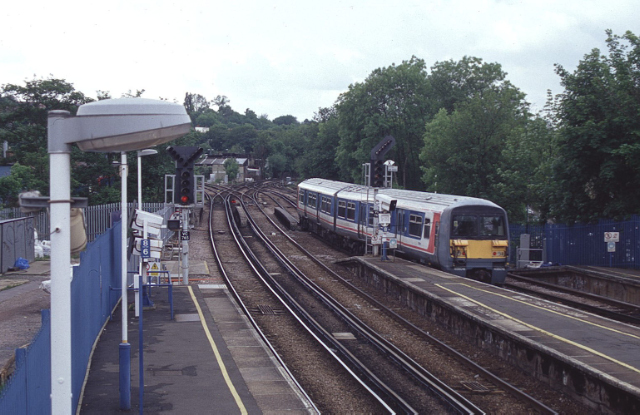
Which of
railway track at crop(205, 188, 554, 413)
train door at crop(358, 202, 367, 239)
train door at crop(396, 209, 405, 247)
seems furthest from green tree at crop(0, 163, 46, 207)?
train door at crop(396, 209, 405, 247)

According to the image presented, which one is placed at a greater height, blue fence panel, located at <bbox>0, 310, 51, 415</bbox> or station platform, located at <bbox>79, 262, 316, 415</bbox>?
blue fence panel, located at <bbox>0, 310, 51, 415</bbox>

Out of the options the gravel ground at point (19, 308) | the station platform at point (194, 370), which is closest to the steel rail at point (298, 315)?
the station platform at point (194, 370)

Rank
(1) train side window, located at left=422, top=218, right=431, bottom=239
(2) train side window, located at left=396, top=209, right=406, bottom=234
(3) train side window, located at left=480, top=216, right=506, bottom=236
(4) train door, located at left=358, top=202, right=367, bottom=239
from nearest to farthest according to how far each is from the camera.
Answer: (3) train side window, located at left=480, top=216, right=506, bottom=236
(1) train side window, located at left=422, top=218, right=431, bottom=239
(2) train side window, located at left=396, top=209, right=406, bottom=234
(4) train door, located at left=358, top=202, right=367, bottom=239

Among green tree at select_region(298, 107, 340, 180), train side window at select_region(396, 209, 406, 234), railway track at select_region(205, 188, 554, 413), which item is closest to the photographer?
railway track at select_region(205, 188, 554, 413)

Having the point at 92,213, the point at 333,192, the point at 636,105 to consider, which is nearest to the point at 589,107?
the point at 636,105

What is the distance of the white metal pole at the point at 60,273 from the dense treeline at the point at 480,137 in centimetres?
2158

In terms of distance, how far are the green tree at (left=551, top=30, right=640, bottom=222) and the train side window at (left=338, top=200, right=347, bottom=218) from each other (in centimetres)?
1070

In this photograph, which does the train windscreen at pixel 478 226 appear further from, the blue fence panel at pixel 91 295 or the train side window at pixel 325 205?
the train side window at pixel 325 205

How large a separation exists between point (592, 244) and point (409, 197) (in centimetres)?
794

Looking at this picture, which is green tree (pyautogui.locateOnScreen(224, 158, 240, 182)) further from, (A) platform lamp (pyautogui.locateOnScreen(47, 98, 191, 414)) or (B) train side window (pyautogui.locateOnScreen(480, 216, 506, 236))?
(A) platform lamp (pyautogui.locateOnScreen(47, 98, 191, 414))

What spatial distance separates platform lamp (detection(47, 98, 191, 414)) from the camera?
5691mm

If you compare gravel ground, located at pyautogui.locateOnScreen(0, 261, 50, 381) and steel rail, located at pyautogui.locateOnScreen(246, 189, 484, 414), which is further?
gravel ground, located at pyautogui.locateOnScreen(0, 261, 50, 381)

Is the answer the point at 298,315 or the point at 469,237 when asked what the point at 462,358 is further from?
the point at 469,237

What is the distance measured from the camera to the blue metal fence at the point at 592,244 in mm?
24531
